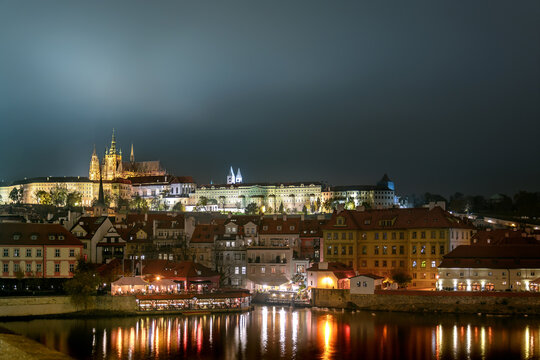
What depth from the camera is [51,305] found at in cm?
4794

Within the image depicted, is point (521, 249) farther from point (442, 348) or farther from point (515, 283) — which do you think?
point (442, 348)

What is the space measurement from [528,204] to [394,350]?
9258 centimetres

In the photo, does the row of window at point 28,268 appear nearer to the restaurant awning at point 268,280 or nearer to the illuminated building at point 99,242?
the illuminated building at point 99,242

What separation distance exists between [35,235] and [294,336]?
26.3 m

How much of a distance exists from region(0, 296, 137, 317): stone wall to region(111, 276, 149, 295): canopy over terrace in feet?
4.42

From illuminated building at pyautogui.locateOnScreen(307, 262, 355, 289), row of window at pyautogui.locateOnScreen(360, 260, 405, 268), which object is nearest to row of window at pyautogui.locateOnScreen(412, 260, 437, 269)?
row of window at pyautogui.locateOnScreen(360, 260, 405, 268)

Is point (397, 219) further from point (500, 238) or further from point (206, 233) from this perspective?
point (206, 233)

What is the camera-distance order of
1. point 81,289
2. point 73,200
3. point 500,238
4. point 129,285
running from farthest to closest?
point 73,200, point 500,238, point 129,285, point 81,289

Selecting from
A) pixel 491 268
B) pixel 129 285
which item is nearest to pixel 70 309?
pixel 129 285

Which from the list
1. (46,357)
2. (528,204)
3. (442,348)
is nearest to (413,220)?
(442,348)

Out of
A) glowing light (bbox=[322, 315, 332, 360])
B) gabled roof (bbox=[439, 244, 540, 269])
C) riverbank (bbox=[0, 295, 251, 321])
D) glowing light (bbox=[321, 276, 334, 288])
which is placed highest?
gabled roof (bbox=[439, 244, 540, 269])

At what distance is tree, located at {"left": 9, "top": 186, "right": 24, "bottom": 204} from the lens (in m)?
188

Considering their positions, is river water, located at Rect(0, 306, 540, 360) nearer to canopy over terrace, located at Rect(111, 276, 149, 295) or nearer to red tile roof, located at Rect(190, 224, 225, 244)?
canopy over terrace, located at Rect(111, 276, 149, 295)

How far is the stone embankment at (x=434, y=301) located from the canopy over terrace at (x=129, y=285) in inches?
511
